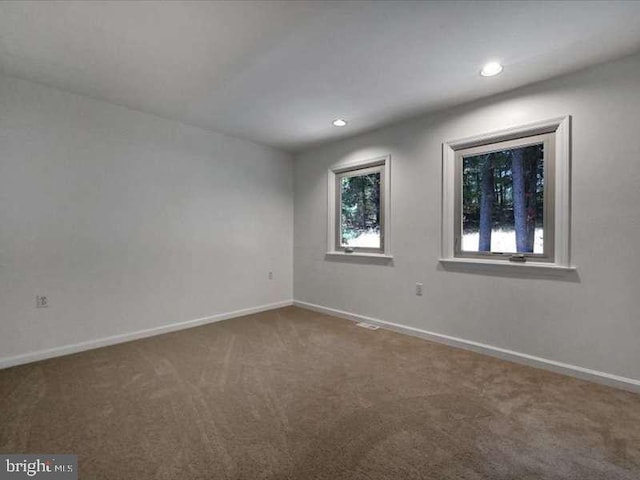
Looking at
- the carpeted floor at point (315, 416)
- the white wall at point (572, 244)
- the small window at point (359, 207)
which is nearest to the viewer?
the carpeted floor at point (315, 416)

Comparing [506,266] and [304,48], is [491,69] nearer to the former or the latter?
[304,48]

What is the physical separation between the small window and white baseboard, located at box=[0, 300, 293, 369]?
5.38ft

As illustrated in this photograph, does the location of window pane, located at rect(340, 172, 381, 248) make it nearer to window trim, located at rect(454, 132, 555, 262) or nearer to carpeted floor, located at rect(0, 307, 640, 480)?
window trim, located at rect(454, 132, 555, 262)

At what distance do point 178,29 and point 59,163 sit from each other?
1891 millimetres

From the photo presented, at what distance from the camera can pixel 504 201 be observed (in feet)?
9.69

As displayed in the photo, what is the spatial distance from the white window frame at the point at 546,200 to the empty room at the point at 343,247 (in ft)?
0.07

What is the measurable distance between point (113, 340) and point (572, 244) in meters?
4.39

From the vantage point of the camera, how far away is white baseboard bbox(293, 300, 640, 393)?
2334 mm

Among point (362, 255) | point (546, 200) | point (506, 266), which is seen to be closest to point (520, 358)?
point (506, 266)

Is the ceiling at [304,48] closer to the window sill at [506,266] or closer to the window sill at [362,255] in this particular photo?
the window sill at [506,266]

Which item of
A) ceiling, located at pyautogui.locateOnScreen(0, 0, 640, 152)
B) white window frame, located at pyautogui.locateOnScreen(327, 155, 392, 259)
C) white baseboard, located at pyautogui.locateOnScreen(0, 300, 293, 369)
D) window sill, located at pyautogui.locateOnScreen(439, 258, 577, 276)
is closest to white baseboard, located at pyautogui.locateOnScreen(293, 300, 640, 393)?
window sill, located at pyautogui.locateOnScreen(439, 258, 577, 276)

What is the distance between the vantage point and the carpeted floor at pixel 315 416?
1.54 meters

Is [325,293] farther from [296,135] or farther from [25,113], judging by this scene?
[25,113]

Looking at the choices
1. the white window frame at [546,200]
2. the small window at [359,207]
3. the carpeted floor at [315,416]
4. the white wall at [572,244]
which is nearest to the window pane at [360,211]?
the small window at [359,207]
